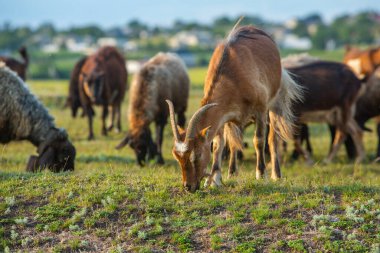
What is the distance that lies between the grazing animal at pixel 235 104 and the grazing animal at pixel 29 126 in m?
3.95

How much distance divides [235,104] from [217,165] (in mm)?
974

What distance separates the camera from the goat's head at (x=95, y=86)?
65.0ft

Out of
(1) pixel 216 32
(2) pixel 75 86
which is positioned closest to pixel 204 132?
(2) pixel 75 86

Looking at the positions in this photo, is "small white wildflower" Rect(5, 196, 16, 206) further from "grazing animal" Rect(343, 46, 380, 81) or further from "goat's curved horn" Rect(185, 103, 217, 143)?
"grazing animal" Rect(343, 46, 380, 81)

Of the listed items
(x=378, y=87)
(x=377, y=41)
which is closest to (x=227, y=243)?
(x=378, y=87)

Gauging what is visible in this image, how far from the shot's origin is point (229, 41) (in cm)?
955

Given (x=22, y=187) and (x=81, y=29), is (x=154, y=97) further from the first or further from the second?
(x=81, y=29)

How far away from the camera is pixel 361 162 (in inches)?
612

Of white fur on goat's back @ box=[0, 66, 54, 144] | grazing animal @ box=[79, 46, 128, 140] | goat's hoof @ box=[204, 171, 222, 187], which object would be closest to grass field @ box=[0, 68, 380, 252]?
goat's hoof @ box=[204, 171, 222, 187]

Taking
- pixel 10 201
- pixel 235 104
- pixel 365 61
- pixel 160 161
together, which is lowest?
pixel 160 161

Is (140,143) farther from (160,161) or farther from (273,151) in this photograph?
(273,151)

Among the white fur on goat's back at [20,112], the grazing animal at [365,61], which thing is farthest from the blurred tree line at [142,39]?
the white fur on goat's back at [20,112]

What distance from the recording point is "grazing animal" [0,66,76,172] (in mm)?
12000

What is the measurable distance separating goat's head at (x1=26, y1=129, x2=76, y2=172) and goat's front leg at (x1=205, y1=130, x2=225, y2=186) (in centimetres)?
370
